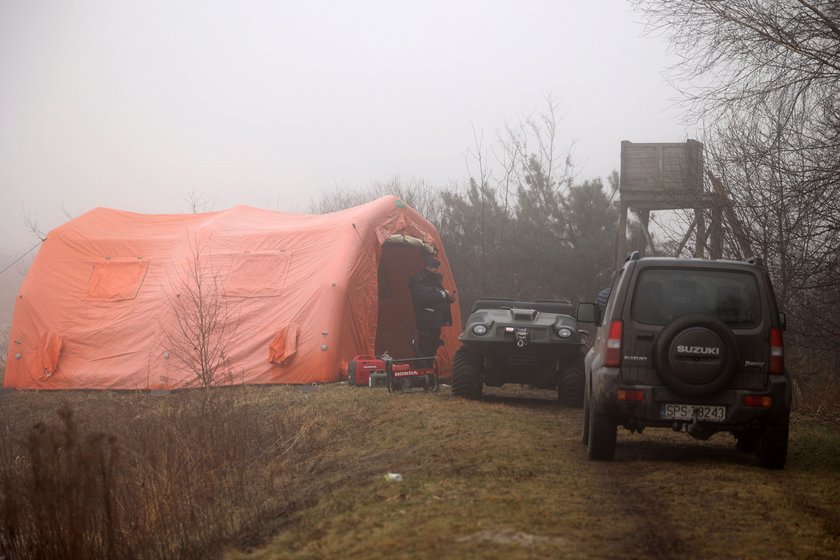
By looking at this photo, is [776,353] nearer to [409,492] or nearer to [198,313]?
[409,492]

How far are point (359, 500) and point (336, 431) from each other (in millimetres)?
4907

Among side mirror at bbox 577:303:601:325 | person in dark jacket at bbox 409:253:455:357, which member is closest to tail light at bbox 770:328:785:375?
side mirror at bbox 577:303:601:325

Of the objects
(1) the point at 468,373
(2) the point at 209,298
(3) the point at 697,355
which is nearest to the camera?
(3) the point at 697,355

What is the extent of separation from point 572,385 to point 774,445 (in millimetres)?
5553

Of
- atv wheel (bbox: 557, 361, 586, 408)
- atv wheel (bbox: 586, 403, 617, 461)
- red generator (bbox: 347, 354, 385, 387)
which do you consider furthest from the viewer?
red generator (bbox: 347, 354, 385, 387)

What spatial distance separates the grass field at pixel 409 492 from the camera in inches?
243

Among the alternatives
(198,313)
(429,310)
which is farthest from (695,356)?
(198,313)

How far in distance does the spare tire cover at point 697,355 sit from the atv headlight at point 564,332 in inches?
209

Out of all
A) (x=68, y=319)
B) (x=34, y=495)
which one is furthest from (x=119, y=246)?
(x=34, y=495)

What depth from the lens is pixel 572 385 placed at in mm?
14141

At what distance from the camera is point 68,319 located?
20.6 m

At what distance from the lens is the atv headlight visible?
45.4ft

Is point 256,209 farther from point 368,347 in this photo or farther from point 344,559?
point 344,559

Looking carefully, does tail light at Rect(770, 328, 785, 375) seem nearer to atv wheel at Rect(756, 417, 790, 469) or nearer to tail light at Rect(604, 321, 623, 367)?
atv wheel at Rect(756, 417, 790, 469)
